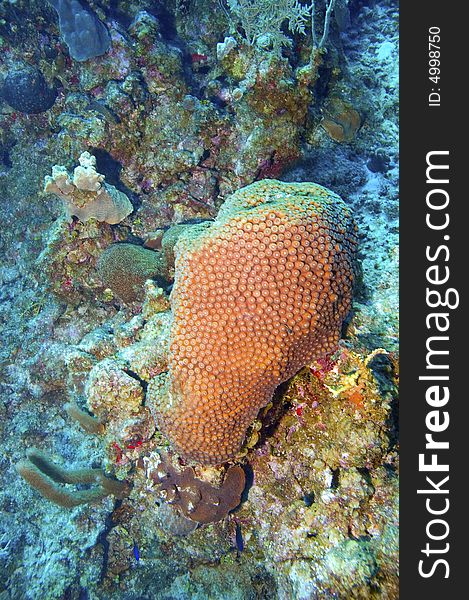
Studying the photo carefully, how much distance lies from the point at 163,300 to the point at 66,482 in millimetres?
2377

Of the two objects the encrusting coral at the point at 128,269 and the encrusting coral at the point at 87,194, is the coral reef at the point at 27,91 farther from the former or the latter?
the encrusting coral at the point at 128,269

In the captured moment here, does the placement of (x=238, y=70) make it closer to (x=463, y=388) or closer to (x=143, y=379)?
(x=143, y=379)

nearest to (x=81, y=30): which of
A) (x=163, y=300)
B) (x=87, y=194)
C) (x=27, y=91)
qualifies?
(x=27, y=91)

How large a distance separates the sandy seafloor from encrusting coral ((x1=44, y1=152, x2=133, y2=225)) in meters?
0.26

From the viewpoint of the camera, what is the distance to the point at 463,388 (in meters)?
2.36

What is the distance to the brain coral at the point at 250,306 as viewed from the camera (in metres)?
2.69

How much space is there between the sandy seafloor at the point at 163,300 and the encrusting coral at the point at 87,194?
257mm

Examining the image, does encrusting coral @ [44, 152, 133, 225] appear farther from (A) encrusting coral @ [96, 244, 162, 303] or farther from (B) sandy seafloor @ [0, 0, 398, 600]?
(A) encrusting coral @ [96, 244, 162, 303]

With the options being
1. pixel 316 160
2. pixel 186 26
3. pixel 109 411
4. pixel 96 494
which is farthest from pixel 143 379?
pixel 186 26

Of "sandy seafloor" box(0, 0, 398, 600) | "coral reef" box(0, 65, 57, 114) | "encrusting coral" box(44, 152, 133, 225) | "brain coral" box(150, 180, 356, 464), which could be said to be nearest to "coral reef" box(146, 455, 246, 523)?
"sandy seafloor" box(0, 0, 398, 600)

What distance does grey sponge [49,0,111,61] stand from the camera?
21.6ft

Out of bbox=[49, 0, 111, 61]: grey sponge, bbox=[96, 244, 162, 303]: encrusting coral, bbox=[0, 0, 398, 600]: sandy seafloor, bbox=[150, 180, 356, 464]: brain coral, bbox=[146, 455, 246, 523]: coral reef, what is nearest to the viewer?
bbox=[150, 180, 356, 464]: brain coral

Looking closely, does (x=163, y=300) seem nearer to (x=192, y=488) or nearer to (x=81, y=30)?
(x=192, y=488)

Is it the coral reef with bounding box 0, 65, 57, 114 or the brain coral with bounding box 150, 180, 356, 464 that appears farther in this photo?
the coral reef with bounding box 0, 65, 57, 114
